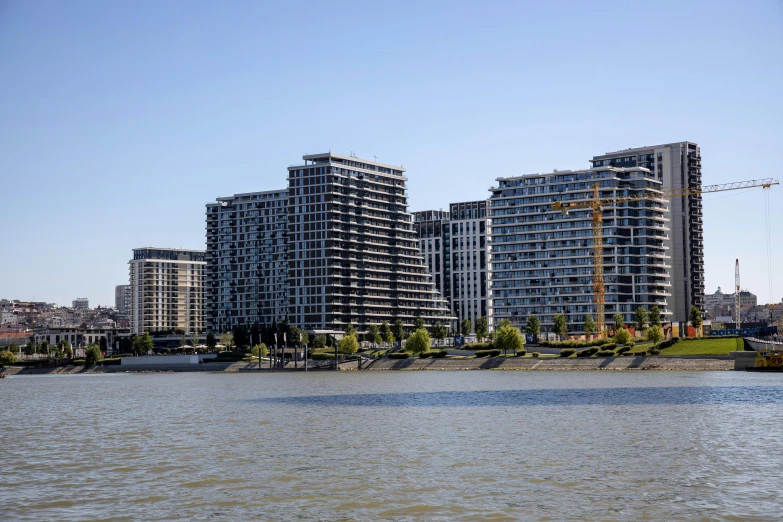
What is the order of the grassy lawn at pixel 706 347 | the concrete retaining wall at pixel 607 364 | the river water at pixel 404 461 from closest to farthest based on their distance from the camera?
the river water at pixel 404 461, the concrete retaining wall at pixel 607 364, the grassy lawn at pixel 706 347

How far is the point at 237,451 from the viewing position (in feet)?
175

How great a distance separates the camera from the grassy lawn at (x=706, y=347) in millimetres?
179488

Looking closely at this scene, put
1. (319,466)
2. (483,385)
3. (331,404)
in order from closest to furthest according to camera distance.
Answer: (319,466)
(331,404)
(483,385)

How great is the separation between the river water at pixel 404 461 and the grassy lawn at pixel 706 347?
9080cm

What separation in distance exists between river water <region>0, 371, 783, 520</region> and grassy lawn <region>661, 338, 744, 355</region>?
298ft

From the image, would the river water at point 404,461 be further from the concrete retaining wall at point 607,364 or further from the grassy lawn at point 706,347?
the grassy lawn at point 706,347

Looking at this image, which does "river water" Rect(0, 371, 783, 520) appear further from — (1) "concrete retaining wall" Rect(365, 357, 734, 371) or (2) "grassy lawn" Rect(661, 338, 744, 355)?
(2) "grassy lawn" Rect(661, 338, 744, 355)

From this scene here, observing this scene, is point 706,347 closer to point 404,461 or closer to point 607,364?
point 607,364

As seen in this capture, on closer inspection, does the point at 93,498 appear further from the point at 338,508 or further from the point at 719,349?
the point at 719,349

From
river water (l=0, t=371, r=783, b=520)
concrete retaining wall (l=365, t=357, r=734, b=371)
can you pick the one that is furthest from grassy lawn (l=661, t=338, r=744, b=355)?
river water (l=0, t=371, r=783, b=520)

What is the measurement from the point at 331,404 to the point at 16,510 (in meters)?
58.9

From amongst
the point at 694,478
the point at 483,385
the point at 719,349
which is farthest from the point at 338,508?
the point at 719,349

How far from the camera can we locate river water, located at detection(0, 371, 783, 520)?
35.1 meters

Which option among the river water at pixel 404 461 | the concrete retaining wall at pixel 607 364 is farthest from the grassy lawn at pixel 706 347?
the river water at pixel 404 461
